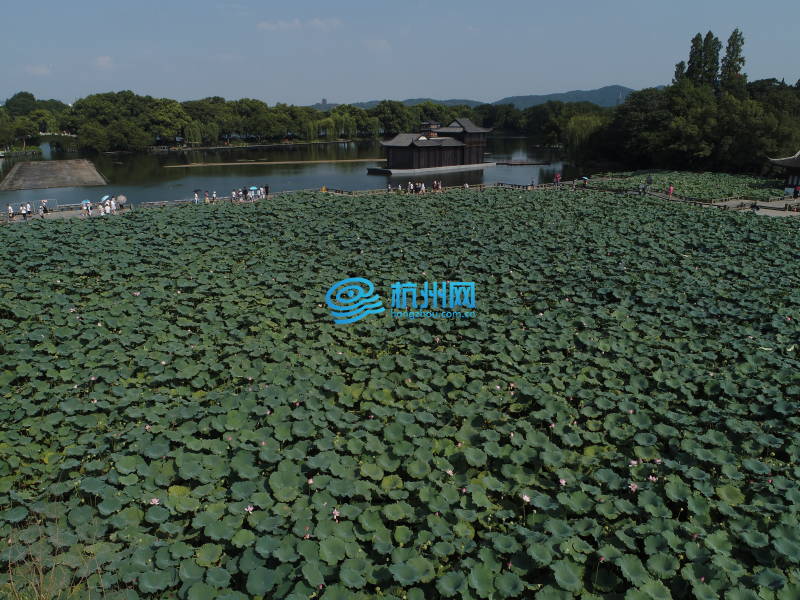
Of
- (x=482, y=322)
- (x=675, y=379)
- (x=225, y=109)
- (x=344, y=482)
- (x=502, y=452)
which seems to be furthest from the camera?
(x=225, y=109)

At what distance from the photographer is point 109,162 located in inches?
2594

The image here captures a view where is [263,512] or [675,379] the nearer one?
[263,512]

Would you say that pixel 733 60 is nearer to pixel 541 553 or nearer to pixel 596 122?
pixel 596 122

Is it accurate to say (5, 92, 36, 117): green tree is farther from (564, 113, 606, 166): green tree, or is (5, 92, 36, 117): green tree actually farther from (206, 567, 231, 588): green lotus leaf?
(206, 567, 231, 588): green lotus leaf

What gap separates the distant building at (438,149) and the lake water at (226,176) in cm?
199

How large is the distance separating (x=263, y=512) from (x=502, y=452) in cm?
318

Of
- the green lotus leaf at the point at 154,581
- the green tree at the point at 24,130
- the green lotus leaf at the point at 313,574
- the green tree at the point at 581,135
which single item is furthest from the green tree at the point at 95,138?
the green lotus leaf at the point at 313,574

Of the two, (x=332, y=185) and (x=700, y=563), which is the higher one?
(x=332, y=185)

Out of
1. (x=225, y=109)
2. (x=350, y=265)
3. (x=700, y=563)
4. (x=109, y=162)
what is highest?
(x=225, y=109)

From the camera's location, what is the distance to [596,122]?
63.6 metres

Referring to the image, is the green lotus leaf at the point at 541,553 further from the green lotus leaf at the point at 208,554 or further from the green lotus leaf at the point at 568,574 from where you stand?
the green lotus leaf at the point at 208,554

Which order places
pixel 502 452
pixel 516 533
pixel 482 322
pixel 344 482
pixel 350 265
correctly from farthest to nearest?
1. pixel 350 265
2. pixel 482 322
3. pixel 502 452
4. pixel 344 482
5. pixel 516 533

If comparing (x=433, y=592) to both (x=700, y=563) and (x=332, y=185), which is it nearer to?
(x=700, y=563)

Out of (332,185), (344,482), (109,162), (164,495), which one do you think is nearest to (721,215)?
(344,482)
